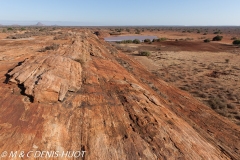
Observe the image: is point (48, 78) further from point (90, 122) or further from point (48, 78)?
point (90, 122)

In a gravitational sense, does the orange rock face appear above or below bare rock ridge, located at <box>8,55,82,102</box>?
below

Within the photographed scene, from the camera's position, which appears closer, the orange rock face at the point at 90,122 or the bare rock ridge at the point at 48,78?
the orange rock face at the point at 90,122

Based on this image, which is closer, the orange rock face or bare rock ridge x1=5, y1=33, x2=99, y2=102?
the orange rock face

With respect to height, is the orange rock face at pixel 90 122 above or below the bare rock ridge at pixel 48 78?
below

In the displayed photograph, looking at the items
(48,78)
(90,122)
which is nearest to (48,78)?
(48,78)

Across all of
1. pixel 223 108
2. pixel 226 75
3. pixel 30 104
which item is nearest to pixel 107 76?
pixel 30 104

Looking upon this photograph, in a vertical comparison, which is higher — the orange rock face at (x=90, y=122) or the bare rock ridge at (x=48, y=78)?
the bare rock ridge at (x=48, y=78)

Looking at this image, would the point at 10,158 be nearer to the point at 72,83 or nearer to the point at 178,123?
the point at 72,83

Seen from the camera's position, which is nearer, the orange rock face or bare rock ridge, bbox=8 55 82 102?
the orange rock face
